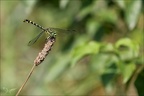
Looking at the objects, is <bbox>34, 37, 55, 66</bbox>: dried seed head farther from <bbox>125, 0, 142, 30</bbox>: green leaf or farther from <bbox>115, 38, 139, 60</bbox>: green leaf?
<bbox>125, 0, 142, 30</bbox>: green leaf

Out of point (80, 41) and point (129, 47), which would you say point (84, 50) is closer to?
point (129, 47)

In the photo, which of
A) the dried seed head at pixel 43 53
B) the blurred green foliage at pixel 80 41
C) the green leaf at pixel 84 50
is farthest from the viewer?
the blurred green foliage at pixel 80 41

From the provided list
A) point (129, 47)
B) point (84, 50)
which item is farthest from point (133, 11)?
point (84, 50)

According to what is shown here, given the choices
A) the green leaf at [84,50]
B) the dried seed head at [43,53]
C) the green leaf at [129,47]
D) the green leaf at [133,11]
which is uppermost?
the dried seed head at [43,53]

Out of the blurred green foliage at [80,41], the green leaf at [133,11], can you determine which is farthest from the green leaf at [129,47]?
the green leaf at [133,11]

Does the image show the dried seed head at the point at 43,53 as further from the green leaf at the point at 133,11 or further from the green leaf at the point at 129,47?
the green leaf at the point at 133,11

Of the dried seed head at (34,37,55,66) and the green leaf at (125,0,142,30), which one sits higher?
the dried seed head at (34,37,55,66)

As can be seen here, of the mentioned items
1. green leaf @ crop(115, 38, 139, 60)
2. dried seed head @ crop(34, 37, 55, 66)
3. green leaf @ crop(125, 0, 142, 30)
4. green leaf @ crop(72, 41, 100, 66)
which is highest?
dried seed head @ crop(34, 37, 55, 66)

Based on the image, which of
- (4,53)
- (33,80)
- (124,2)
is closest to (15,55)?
(4,53)

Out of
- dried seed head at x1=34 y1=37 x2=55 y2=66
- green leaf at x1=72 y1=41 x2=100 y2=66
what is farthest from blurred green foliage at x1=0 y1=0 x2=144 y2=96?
dried seed head at x1=34 y1=37 x2=55 y2=66

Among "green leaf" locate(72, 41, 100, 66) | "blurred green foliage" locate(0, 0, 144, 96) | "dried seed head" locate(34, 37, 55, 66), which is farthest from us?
"blurred green foliage" locate(0, 0, 144, 96)

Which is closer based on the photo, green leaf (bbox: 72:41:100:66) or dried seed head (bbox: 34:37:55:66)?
dried seed head (bbox: 34:37:55:66)
